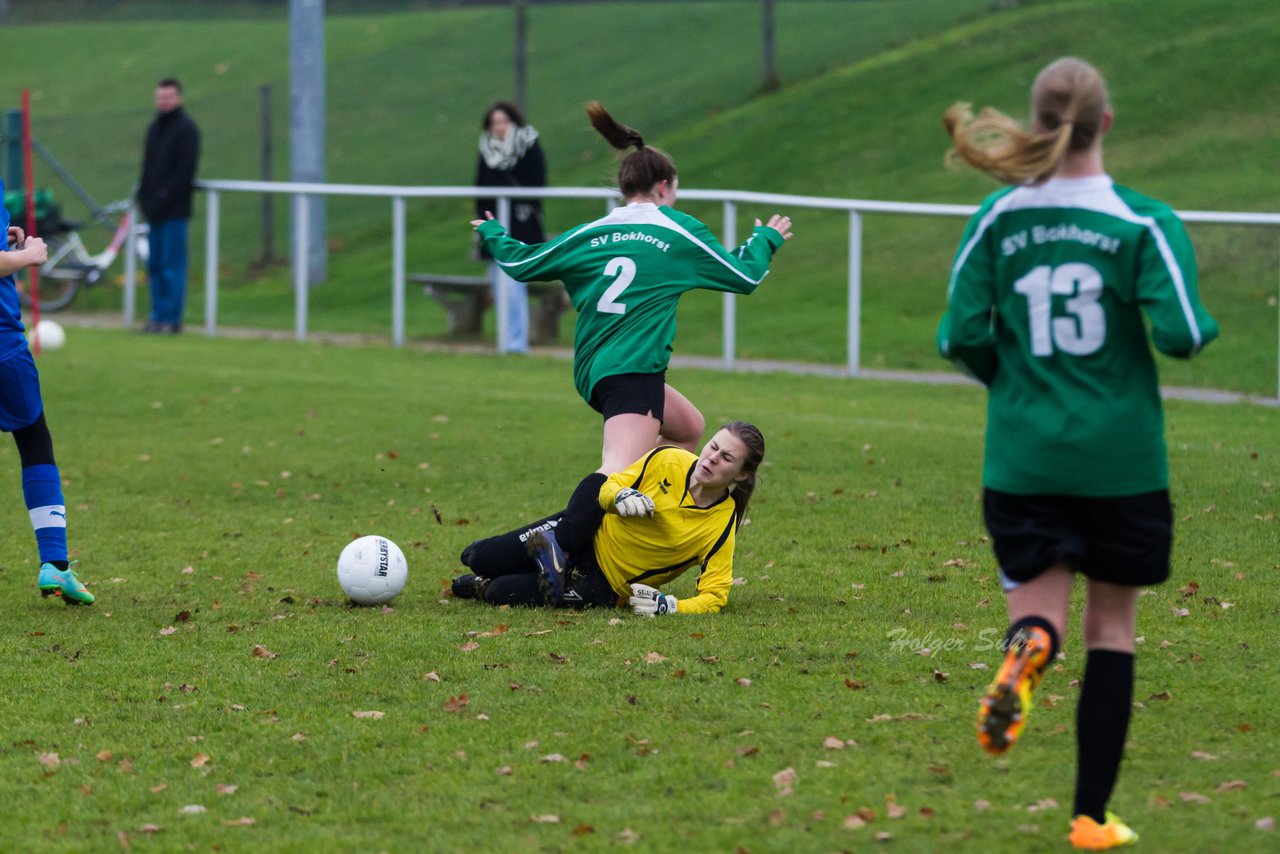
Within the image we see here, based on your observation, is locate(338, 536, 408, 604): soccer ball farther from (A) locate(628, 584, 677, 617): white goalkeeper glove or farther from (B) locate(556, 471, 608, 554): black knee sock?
(A) locate(628, 584, 677, 617): white goalkeeper glove

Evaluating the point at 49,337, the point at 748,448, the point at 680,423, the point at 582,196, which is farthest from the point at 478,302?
the point at 748,448

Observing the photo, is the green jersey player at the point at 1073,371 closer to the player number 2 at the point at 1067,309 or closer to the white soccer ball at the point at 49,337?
the player number 2 at the point at 1067,309

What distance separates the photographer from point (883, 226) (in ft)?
68.1

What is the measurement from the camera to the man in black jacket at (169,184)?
57.7 feet

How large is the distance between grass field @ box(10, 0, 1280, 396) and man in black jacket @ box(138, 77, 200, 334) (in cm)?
180

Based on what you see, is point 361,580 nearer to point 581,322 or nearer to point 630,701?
point 581,322

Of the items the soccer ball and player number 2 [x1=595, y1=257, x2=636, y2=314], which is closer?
player number 2 [x1=595, y1=257, x2=636, y2=314]

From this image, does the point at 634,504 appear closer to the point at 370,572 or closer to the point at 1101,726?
the point at 370,572

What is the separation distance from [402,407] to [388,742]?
26.1ft

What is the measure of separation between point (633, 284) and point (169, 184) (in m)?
11.8

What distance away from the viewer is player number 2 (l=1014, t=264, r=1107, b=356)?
3.99m

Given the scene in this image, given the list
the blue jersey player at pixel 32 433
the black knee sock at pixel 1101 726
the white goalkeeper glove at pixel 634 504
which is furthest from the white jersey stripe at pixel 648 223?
the black knee sock at pixel 1101 726

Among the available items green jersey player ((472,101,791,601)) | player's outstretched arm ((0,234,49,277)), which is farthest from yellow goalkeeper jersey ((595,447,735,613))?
player's outstretched arm ((0,234,49,277))

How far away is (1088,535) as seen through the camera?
4.11 m
